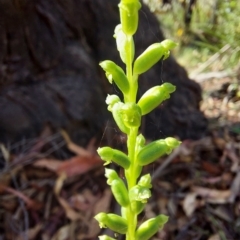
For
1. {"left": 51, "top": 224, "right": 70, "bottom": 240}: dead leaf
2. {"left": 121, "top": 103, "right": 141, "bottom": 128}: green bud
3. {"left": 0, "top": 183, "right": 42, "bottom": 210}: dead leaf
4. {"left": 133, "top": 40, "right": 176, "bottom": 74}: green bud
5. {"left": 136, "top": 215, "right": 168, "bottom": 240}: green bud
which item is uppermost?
{"left": 0, "top": 183, "right": 42, "bottom": 210}: dead leaf

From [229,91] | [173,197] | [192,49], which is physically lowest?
[173,197]

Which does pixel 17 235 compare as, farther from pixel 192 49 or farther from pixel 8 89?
pixel 192 49

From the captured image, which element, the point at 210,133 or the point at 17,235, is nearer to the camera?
the point at 17,235

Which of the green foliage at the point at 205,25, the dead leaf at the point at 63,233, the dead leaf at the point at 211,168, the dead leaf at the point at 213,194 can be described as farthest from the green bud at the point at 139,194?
the green foliage at the point at 205,25

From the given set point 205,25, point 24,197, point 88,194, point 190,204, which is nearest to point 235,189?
point 190,204

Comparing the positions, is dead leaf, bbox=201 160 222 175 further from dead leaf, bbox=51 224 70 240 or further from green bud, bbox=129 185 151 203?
green bud, bbox=129 185 151 203

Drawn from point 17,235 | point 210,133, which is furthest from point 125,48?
point 210,133

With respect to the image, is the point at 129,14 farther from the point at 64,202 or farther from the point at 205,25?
the point at 205,25

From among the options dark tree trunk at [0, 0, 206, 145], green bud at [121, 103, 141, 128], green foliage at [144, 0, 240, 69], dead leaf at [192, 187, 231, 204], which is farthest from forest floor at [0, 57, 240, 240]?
green foliage at [144, 0, 240, 69]
